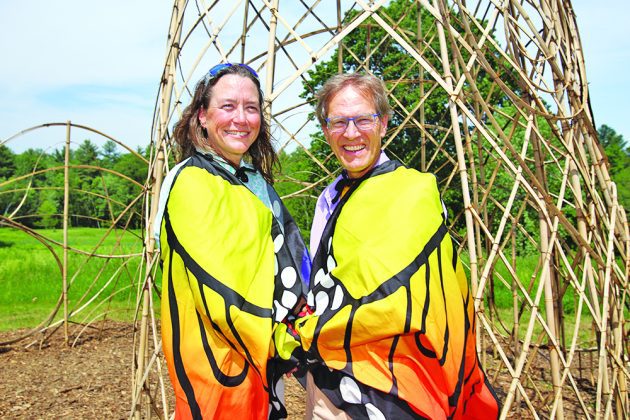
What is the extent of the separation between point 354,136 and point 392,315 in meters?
0.63

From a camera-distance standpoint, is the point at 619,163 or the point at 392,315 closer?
the point at 392,315

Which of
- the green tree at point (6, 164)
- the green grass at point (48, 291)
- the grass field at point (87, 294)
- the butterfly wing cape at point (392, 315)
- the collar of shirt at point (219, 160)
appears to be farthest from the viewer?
the green tree at point (6, 164)

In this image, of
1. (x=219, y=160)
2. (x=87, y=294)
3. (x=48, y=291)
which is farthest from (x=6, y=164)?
(x=219, y=160)

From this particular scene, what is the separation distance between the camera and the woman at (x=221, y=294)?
154 cm

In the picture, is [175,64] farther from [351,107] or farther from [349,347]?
[349,347]

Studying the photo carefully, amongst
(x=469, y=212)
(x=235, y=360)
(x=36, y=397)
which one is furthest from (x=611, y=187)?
(x=36, y=397)

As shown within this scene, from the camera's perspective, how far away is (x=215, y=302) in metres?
1.52

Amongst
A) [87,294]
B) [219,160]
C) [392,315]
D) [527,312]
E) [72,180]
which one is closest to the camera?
[392,315]

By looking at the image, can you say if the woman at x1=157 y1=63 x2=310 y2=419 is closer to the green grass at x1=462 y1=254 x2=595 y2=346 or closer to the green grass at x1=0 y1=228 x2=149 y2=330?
the green grass at x1=462 y1=254 x2=595 y2=346

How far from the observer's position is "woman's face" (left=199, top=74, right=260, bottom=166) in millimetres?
1823

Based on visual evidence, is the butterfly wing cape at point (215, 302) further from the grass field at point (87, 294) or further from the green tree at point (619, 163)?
the green tree at point (619, 163)

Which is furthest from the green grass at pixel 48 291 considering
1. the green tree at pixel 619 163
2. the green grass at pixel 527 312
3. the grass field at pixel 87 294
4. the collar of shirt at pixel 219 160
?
the green tree at pixel 619 163

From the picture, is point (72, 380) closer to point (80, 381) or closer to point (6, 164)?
point (80, 381)

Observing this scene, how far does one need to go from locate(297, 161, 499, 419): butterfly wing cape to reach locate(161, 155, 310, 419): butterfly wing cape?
158mm
